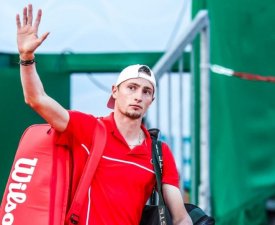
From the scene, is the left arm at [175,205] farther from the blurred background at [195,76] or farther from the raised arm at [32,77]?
the blurred background at [195,76]

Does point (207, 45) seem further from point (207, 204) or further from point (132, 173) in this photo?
point (132, 173)

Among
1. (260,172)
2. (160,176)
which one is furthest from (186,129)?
(160,176)

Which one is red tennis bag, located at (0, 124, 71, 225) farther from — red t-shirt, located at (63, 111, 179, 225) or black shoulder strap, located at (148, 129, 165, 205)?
black shoulder strap, located at (148, 129, 165, 205)

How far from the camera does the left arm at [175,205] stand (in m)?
4.70

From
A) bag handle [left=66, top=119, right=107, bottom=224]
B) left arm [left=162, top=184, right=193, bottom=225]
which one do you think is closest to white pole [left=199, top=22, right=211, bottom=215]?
left arm [left=162, top=184, right=193, bottom=225]

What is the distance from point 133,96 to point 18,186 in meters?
0.70

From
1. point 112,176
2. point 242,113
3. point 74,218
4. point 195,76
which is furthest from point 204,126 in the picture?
point 74,218

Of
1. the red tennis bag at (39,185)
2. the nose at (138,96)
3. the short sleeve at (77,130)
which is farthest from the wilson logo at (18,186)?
the nose at (138,96)

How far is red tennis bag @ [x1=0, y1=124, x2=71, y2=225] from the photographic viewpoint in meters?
4.35

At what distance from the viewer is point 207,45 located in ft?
22.4

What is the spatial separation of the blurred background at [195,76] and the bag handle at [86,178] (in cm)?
224

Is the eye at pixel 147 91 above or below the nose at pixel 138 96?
above

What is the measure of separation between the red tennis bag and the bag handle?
4cm

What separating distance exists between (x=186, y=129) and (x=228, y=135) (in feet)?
2.23
